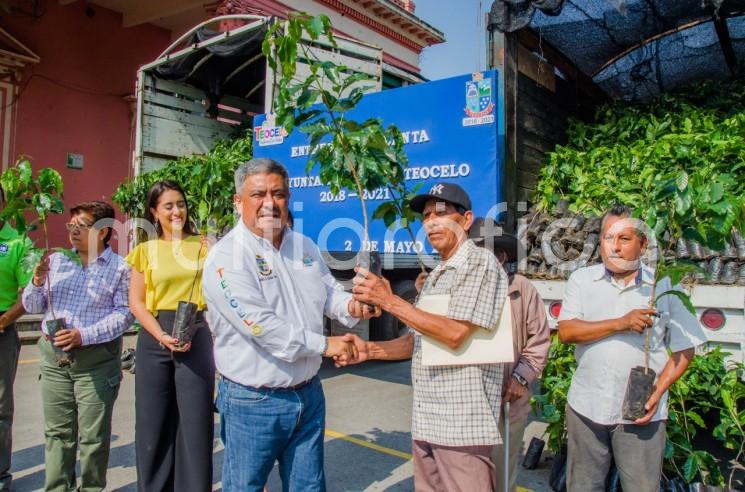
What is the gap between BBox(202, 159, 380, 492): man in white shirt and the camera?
6.70 feet

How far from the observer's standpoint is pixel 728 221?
91.7 inches

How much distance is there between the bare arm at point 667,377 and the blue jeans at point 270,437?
137cm

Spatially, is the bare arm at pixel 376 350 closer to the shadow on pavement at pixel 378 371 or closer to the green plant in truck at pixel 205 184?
the green plant in truck at pixel 205 184

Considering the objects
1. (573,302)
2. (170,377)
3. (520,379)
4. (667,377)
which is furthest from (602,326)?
(170,377)

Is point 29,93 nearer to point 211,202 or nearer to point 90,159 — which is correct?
point 90,159

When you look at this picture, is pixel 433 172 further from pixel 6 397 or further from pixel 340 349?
pixel 6 397

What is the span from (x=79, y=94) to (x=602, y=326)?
12.1 meters

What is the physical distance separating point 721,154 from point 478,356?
121 inches

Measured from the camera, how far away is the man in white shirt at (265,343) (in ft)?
6.70

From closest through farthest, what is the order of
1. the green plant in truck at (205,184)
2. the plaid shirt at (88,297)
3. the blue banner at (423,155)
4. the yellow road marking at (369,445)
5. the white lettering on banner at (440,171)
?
the plaid shirt at (88,297), the yellow road marking at (369,445), the blue banner at (423,155), the white lettering on banner at (440,171), the green plant in truck at (205,184)

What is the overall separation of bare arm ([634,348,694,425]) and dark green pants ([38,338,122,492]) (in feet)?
9.19

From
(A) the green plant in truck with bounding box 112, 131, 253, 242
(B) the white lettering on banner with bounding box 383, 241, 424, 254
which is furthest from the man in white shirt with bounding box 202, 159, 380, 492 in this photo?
(B) the white lettering on banner with bounding box 383, 241, 424, 254

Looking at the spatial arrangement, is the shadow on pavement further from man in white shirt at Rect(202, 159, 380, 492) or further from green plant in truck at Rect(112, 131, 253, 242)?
man in white shirt at Rect(202, 159, 380, 492)

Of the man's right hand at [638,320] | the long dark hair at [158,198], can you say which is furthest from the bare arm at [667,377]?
the long dark hair at [158,198]
